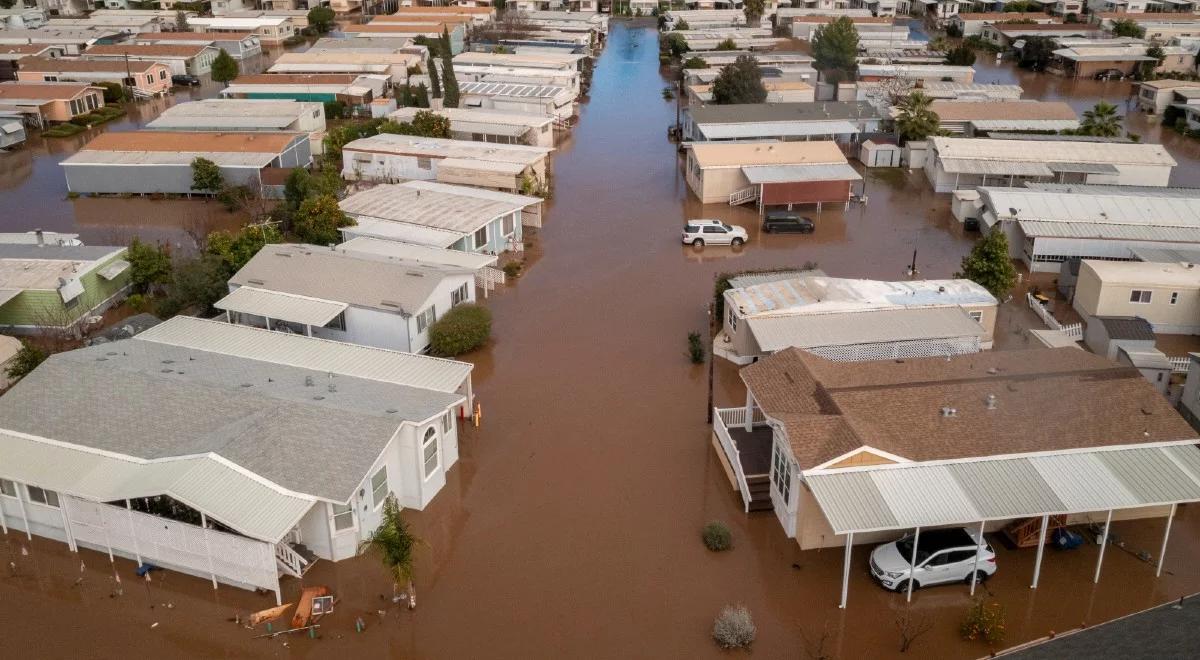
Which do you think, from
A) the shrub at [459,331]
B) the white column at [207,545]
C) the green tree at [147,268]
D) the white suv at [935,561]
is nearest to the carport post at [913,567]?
the white suv at [935,561]

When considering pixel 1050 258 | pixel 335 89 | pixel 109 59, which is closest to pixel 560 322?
pixel 1050 258

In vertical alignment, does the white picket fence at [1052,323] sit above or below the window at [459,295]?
below

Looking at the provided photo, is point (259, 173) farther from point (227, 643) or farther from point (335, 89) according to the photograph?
point (227, 643)

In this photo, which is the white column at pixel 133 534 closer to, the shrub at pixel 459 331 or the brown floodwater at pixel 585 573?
the brown floodwater at pixel 585 573

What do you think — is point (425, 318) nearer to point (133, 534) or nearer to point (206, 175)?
point (133, 534)

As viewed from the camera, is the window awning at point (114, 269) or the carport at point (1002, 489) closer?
the carport at point (1002, 489)

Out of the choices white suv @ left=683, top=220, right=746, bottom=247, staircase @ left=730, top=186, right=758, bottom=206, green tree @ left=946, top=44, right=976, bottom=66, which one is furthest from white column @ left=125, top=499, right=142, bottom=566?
green tree @ left=946, top=44, right=976, bottom=66
